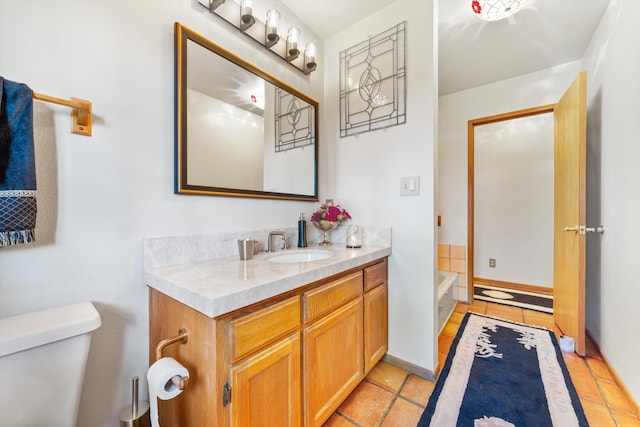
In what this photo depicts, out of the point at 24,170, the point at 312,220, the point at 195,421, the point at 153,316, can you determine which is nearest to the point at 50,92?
the point at 24,170

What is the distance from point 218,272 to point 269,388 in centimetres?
46

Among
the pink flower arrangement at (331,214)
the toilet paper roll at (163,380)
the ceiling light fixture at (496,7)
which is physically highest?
the ceiling light fixture at (496,7)

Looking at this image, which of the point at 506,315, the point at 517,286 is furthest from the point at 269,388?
the point at 517,286

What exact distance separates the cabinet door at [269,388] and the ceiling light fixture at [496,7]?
2.24 metres

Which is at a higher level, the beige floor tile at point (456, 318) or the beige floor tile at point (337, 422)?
the beige floor tile at point (456, 318)

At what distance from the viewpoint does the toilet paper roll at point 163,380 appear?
73 cm

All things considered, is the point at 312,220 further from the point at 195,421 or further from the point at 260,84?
the point at 195,421

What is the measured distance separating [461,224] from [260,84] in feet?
8.34

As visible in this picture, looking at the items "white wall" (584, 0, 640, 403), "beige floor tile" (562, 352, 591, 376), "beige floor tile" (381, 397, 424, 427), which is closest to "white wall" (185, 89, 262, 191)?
"beige floor tile" (381, 397, 424, 427)

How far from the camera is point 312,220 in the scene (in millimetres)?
1781

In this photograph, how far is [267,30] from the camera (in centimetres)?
150

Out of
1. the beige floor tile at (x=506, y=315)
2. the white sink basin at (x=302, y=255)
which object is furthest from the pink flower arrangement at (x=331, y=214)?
the beige floor tile at (x=506, y=315)

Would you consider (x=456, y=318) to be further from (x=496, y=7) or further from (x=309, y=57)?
(x=309, y=57)

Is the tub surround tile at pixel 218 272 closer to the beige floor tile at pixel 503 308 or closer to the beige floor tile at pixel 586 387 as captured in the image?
the beige floor tile at pixel 586 387
